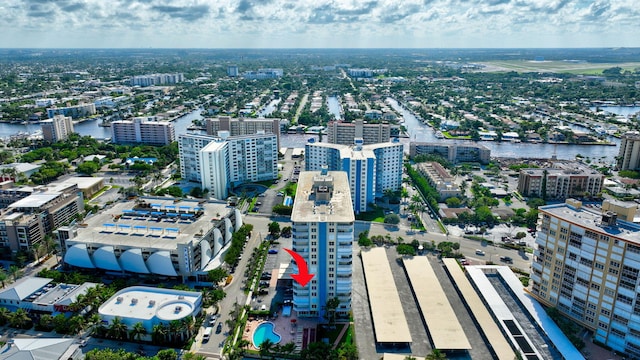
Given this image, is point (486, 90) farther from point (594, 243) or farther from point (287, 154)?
point (594, 243)

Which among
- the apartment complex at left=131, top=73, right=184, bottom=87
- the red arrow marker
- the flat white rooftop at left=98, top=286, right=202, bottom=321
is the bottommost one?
the flat white rooftop at left=98, top=286, right=202, bottom=321

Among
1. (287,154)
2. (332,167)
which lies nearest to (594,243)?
(332,167)

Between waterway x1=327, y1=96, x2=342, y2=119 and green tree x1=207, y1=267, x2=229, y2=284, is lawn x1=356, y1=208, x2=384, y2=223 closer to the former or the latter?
green tree x1=207, y1=267, x2=229, y2=284

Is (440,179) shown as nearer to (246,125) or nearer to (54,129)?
(246,125)

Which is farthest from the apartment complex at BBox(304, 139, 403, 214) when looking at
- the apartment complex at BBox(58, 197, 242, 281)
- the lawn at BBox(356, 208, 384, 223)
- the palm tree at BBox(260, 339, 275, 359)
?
the palm tree at BBox(260, 339, 275, 359)

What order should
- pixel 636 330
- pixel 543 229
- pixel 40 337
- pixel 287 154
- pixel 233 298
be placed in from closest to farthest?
pixel 636 330 < pixel 40 337 < pixel 543 229 < pixel 233 298 < pixel 287 154

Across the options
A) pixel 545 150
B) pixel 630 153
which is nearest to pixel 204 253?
pixel 630 153
